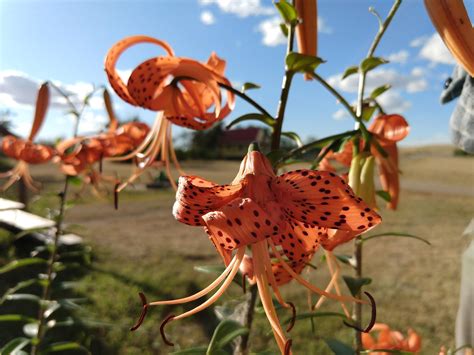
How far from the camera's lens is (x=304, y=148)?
23.9 inches

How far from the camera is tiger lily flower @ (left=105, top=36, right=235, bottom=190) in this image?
2.29ft

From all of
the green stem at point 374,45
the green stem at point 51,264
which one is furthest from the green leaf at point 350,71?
the green stem at point 51,264

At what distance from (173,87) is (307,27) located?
259mm

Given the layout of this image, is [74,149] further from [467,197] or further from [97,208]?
[467,197]

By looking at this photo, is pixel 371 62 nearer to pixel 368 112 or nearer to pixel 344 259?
pixel 368 112

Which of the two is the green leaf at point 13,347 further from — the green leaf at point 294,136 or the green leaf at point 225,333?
the green leaf at point 294,136

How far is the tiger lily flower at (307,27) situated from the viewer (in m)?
0.67

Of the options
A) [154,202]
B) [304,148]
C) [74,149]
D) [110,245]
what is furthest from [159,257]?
[154,202]

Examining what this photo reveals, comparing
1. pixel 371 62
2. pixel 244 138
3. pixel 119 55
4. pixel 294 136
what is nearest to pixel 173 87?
pixel 119 55

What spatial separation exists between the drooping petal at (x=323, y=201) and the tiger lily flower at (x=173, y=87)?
280 millimetres

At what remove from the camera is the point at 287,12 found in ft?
2.12

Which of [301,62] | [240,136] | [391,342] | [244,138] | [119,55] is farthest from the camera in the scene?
[240,136]

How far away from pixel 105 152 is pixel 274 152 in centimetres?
103

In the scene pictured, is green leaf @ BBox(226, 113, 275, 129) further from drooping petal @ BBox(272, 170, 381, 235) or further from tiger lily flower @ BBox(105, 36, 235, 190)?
drooping petal @ BBox(272, 170, 381, 235)
